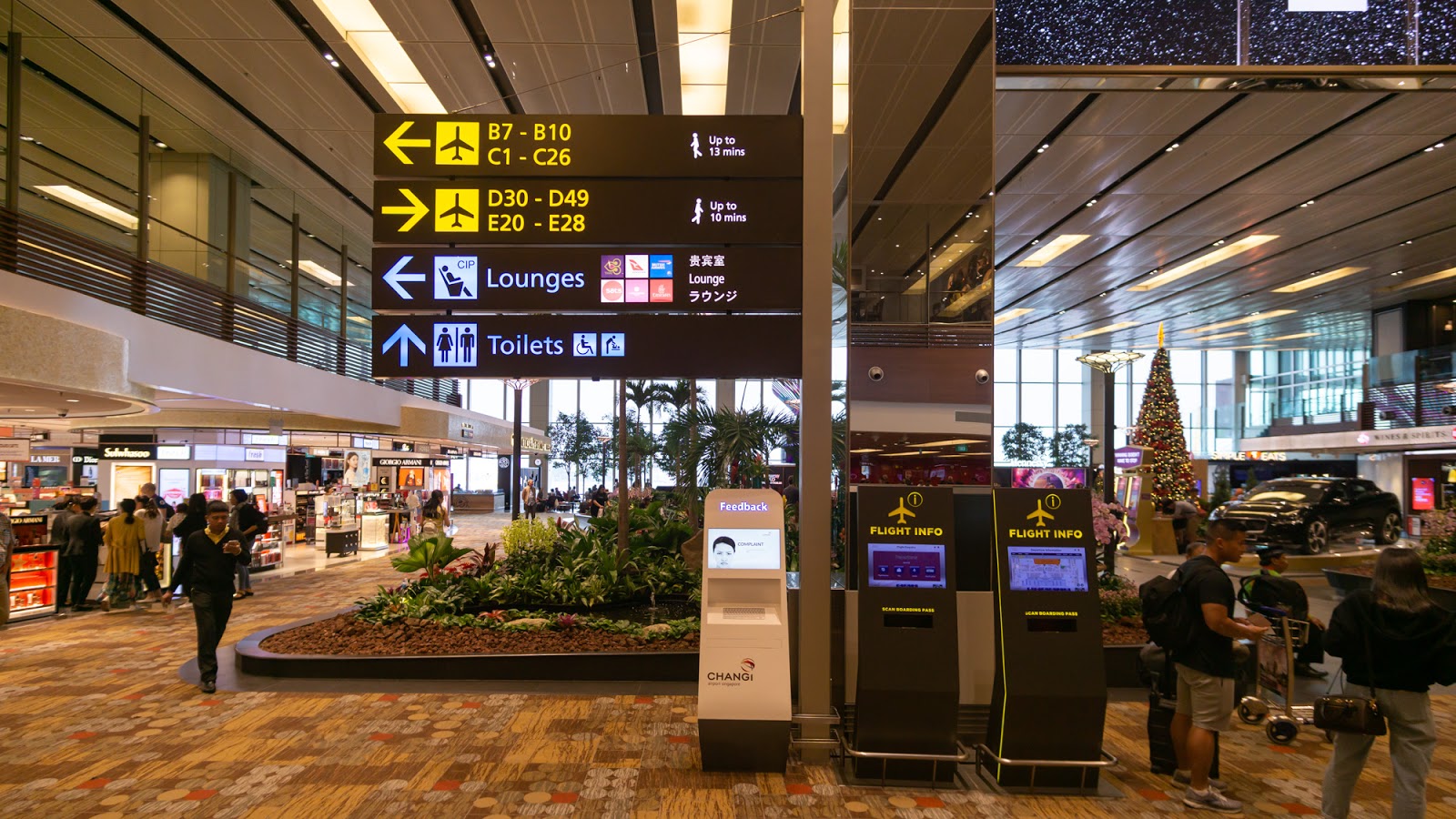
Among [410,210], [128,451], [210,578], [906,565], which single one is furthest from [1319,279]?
[128,451]

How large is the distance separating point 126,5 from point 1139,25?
884 cm

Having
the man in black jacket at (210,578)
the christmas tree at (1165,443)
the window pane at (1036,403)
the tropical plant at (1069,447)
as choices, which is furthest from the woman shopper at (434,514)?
the window pane at (1036,403)

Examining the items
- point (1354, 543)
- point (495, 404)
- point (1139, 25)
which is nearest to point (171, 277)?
point (1139, 25)

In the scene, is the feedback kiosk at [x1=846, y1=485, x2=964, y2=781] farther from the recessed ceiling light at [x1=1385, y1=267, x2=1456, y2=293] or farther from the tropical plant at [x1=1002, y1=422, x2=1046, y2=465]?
the tropical plant at [x1=1002, y1=422, x2=1046, y2=465]

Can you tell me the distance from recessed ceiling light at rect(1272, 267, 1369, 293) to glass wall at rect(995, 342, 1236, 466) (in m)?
17.3

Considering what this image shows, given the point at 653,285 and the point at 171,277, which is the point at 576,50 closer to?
the point at 653,285

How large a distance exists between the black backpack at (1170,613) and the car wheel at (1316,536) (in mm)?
13440

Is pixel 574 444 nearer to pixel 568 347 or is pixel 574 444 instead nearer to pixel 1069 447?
pixel 1069 447

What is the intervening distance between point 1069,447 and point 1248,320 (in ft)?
40.4

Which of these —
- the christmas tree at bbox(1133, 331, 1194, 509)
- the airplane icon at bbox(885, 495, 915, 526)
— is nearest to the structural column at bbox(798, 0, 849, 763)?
the airplane icon at bbox(885, 495, 915, 526)

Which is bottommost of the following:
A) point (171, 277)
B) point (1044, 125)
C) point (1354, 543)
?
point (1354, 543)

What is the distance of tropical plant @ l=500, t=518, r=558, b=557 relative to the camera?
418 inches

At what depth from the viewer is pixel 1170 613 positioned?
4715 millimetres

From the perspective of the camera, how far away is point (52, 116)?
38.6 feet
